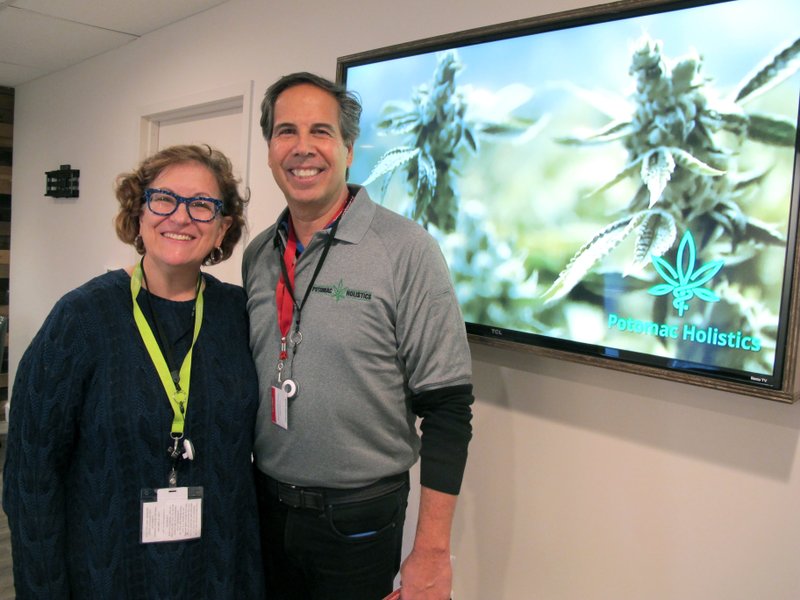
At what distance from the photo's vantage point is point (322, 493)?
1.32 metres

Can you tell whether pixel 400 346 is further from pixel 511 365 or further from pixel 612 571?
pixel 612 571

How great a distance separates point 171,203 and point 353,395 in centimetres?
56

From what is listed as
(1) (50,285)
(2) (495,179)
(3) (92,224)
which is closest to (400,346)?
(2) (495,179)

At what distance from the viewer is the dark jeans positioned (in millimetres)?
1324

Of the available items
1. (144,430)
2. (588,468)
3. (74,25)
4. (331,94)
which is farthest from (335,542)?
(74,25)

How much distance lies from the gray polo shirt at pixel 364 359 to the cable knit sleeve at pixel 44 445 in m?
0.39

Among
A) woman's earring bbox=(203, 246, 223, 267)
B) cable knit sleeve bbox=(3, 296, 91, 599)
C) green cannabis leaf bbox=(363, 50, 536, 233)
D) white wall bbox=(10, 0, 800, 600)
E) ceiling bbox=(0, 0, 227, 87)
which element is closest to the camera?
cable knit sleeve bbox=(3, 296, 91, 599)

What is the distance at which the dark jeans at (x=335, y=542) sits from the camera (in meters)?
1.32

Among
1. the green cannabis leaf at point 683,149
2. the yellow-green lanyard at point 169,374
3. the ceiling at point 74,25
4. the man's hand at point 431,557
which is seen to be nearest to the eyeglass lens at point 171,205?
the yellow-green lanyard at point 169,374

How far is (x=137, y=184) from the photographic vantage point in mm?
1340

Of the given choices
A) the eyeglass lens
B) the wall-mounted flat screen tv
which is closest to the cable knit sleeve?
the eyeglass lens

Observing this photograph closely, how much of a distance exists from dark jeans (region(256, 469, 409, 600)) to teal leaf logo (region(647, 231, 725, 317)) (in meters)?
0.74

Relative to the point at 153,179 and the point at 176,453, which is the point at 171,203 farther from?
Answer: the point at 176,453

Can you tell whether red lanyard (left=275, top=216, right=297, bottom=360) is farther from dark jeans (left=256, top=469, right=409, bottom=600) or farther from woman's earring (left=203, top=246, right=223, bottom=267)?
dark jeans (left=256, top=469, right=409, bottom=600)
